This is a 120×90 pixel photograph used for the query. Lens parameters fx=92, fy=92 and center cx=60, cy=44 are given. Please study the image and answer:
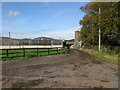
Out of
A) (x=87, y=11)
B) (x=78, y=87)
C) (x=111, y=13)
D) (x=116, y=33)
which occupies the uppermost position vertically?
(x=87, y=11)

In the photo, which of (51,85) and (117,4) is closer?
(51,85)

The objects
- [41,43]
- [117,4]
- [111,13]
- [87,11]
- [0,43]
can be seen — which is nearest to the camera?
[117,4]

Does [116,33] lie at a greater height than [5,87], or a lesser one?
greater

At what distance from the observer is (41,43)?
143 ft

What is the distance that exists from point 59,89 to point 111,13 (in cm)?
Answer: 1352

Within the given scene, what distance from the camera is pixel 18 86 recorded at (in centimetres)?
366

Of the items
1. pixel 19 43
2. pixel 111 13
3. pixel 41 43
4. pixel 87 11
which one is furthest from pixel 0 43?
pixel 111 13

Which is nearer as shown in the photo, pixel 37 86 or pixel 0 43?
pixel 37 86

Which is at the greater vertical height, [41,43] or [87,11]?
[87,11]

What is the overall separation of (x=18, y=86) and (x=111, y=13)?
14.3 meters

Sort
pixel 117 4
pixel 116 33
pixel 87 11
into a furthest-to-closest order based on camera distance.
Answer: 1. pixel 87 11
2. pixel 116 33
3. pixel 117 4

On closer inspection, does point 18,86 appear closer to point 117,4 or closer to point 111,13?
point 117,4

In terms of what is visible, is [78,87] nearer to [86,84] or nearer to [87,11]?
[86,84]

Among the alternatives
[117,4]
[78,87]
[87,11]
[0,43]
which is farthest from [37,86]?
[0,43]
